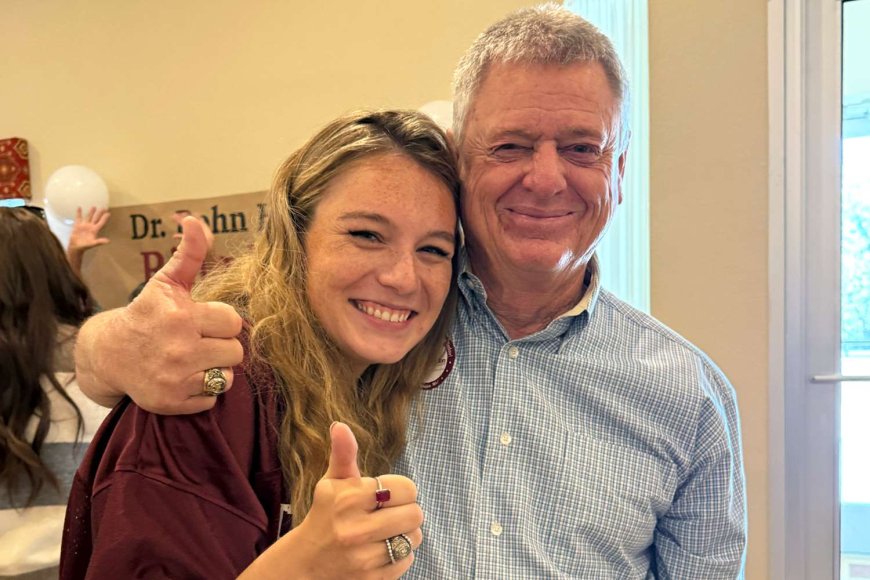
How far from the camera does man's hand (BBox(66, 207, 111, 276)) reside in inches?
131

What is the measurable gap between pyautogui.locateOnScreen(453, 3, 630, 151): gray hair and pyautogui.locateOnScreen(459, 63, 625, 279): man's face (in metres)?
0.02

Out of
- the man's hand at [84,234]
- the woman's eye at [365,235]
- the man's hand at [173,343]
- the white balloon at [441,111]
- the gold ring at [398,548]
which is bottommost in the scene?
the gold ring at [398,548]

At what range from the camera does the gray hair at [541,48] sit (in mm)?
1292

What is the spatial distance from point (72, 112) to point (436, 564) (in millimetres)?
3446

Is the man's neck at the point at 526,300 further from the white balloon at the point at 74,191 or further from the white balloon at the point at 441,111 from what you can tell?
the white balloon at the point at 74,191

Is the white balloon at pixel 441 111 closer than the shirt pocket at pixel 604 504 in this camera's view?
No

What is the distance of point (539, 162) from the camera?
1.29 meters

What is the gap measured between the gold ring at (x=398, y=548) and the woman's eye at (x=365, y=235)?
53 cm

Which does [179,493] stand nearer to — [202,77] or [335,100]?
[335,100]

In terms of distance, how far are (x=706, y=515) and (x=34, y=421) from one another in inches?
60.9

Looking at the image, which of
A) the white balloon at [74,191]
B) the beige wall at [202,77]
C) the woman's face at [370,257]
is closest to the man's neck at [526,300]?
the woman's face at [370,257]

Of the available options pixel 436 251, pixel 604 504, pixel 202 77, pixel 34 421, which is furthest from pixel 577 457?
pixel 202 77

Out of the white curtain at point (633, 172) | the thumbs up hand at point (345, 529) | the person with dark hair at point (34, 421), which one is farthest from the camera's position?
the white curtain at point (633, 172)

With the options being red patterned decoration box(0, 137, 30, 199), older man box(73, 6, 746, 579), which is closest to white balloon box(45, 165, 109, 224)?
red patterned decoration box(0, 137, 30, 199)
